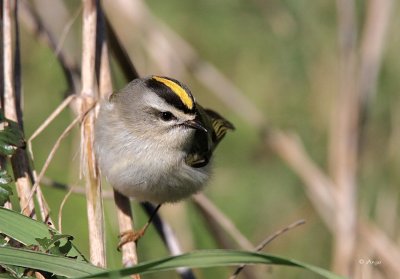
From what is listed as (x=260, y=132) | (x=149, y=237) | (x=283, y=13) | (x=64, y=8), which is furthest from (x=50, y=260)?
(x=283, y=13)

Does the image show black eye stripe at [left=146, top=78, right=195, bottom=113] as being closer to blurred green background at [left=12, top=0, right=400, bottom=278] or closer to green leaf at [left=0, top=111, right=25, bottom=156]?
green leaf at [left=0, top=111, right=25, bottom=156]

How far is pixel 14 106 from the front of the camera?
285cm

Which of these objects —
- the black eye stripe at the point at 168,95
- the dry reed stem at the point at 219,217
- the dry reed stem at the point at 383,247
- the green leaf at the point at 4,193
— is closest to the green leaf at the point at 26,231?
the green leaf at the point at 4,193

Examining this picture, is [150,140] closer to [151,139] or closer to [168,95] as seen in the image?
[151,139]

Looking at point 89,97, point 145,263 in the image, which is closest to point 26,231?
point 145,263

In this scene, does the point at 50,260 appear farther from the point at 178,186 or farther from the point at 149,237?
the point at 149,237

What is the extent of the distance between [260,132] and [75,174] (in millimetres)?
1234

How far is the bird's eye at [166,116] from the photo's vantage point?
10.7 feet

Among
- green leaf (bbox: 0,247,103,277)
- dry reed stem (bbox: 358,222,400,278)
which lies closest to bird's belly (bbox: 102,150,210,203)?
green leaf (bbox: 0,247,103,277)

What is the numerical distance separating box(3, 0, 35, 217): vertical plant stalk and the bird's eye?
0.65 metres

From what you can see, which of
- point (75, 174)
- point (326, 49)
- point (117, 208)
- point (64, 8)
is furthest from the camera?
point (326, 49)

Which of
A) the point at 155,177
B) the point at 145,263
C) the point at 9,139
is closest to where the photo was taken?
the point at 145,263

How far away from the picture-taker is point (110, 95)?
3340 mm

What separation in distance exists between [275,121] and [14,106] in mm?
2733
